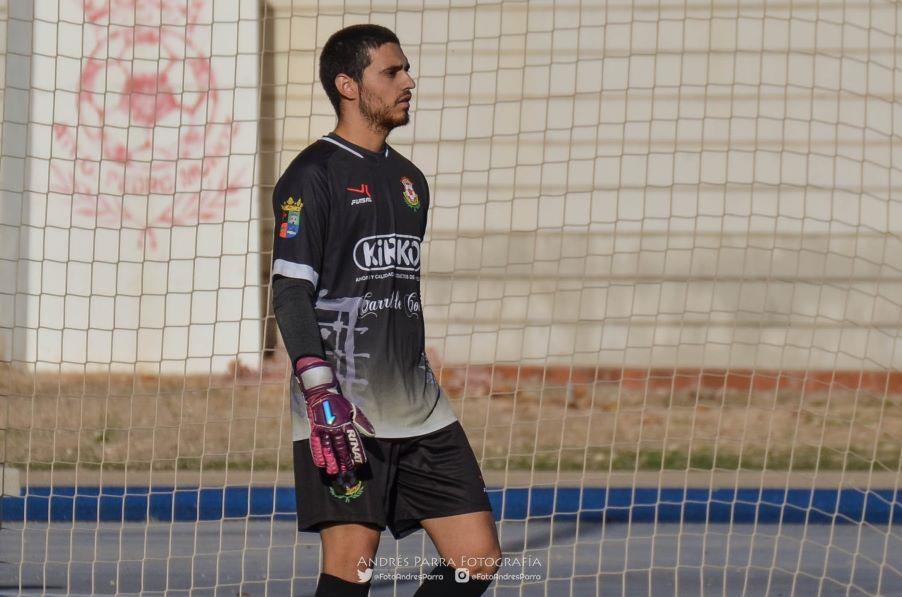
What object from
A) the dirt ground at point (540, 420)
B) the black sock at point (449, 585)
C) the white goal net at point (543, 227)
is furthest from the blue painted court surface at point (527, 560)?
the black sock at point (449, 585)

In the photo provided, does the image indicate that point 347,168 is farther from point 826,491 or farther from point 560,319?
point 560,319

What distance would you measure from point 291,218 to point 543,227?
215 inches

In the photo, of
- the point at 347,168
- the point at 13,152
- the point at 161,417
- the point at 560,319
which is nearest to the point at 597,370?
the point at 560,319

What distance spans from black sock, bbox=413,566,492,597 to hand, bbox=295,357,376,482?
17.7 inches

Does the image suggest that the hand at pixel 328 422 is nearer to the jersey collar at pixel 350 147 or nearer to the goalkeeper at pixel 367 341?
the goalkeeper at pixel 367 341

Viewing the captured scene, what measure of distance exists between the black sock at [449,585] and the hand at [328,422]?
45 cm

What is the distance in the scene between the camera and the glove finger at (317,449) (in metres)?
3.44

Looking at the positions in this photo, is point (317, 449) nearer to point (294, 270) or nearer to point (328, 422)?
point (328, 422)

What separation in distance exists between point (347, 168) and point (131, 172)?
17.9 feet

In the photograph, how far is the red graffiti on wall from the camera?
867 cm

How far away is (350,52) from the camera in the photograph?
12.4 ft

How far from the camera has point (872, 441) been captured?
26.9 feet

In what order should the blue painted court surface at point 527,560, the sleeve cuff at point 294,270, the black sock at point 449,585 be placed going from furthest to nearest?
the blue painted court surface at point 527,560, the black sock at point 449,585, the sleeve cuff at point 294,270

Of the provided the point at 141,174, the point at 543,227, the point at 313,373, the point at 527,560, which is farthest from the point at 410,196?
the point at 141,174
